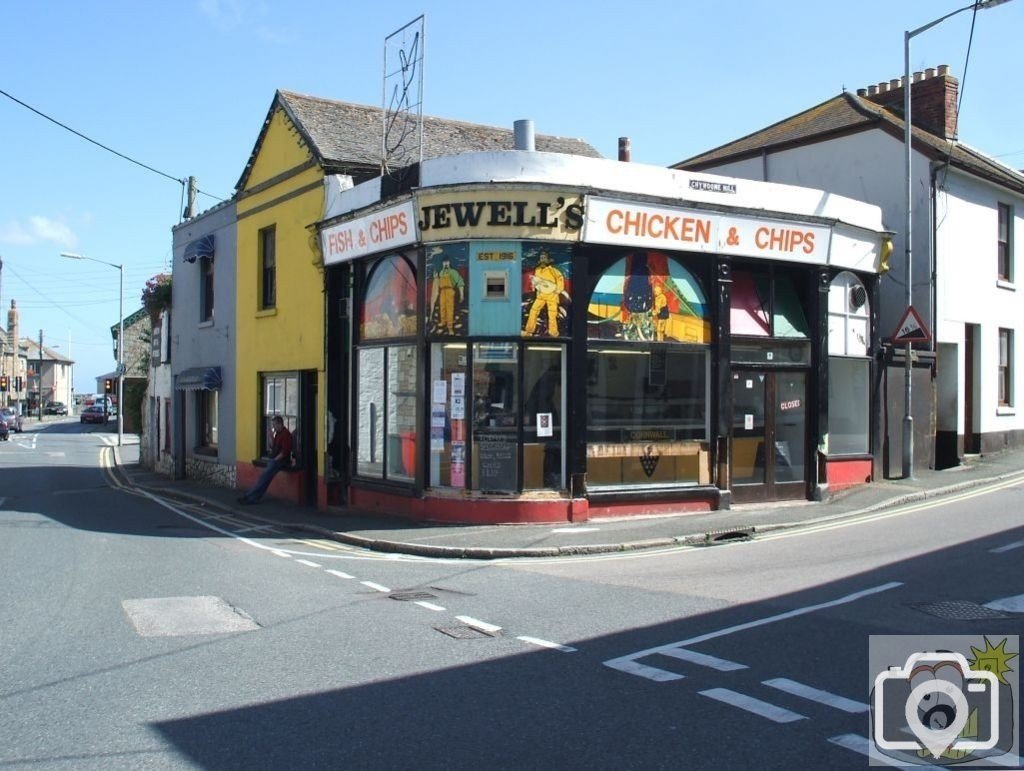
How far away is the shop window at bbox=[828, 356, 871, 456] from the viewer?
56.9 feet

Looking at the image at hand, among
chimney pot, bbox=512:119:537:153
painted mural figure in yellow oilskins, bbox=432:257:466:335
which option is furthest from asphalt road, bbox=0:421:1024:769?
chimney pot, bbox=512:119:537:153

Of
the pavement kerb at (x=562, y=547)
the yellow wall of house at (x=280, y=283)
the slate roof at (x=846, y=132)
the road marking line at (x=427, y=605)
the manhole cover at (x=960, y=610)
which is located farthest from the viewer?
the slate roof at (x=846, y=132)

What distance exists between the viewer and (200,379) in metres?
23.5

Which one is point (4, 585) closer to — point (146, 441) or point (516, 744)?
point (516, 744)

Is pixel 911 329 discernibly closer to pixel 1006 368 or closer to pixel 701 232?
pixel 701 232

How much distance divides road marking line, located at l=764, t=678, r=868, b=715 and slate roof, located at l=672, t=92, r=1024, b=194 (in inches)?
649

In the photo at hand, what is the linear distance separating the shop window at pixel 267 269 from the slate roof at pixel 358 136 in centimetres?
163

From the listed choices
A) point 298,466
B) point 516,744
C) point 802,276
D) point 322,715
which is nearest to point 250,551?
point 298,466

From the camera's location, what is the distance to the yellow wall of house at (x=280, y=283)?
17984 mm

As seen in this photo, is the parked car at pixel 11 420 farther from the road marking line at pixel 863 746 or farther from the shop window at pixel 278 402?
the road marking line at pixel 863 746

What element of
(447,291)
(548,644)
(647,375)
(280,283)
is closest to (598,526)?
(647,375)

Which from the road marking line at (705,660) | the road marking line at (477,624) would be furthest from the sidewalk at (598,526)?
the road marking line at (705,660)

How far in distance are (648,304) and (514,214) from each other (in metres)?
2.71

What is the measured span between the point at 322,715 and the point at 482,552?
6.78m
